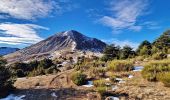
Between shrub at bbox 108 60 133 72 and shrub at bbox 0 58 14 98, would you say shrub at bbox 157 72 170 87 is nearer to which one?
shrub at bbox 108 60 133 72

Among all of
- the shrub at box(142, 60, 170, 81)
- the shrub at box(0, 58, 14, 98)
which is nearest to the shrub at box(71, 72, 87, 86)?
the shrub at box(142, 60, 170, 81)

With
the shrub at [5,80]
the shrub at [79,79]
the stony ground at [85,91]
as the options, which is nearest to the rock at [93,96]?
the stony ground at [85,91]

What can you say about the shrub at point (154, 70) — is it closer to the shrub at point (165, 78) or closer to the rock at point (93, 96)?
the shrub at point (165, 78)

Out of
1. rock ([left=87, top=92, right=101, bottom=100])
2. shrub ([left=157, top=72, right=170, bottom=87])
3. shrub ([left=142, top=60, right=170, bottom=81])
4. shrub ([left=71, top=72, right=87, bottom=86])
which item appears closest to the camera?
rock ([left=87, top=92, right=101, bottom=100])

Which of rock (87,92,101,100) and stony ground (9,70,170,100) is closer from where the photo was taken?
stony ground (9,70,170,100)

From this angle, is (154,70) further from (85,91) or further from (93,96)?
(93,96)

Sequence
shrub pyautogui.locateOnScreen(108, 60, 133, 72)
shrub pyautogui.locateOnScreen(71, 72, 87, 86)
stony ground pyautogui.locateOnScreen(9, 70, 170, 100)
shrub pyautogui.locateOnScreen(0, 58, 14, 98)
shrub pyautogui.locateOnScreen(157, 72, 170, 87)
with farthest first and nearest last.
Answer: shrub pyautogui.locateOnScreen(108, 60, 133, 72) < shrub pyautogui.locateOnScreen(71, 72, 87, 86) < shrub pyautogui.locateOnScreen(0, 58, 14, 98) < shrub pyautogui.locateOnScreen(157, 72, 170, 87) < stony ground pyautogui.locateOnScreen(9, 70, 170, 100)

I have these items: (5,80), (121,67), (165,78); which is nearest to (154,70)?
(165,78)

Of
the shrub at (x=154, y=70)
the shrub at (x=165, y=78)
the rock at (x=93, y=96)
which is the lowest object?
the rock at (x=93, y=96)

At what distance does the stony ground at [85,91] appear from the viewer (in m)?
14.4

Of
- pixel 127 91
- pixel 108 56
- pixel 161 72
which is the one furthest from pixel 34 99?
pixel 108 56

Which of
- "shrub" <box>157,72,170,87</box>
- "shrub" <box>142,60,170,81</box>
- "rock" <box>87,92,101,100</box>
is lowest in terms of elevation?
"rock" <box>87,92,101,100</box>

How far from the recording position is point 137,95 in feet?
47.2

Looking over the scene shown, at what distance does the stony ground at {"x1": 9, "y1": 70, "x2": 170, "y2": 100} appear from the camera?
47.3 feet
